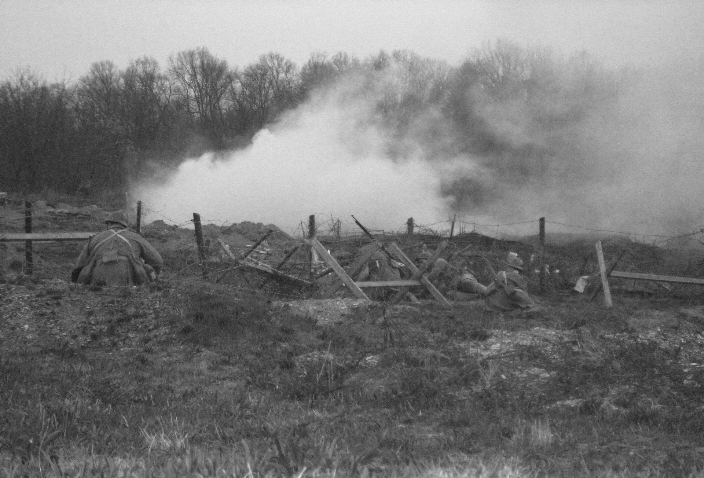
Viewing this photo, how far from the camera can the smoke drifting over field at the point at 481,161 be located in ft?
105

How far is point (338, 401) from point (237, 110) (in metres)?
46.2

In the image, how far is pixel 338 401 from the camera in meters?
7.21

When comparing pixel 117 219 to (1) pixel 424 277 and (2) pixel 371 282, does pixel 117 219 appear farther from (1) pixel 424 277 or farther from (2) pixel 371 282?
(1) pixel 424 277

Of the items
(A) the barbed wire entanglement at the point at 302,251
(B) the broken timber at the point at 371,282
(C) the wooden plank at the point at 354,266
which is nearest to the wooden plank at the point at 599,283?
(A) the barbed wire entanglement at the point at 302,251

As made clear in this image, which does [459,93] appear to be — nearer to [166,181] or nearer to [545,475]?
[166,181]

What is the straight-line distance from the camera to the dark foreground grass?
4660 millimetres

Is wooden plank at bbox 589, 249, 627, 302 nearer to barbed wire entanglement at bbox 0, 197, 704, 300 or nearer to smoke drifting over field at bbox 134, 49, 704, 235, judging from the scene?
barbed wire entanglement at bbox 0, 197, 704, 300

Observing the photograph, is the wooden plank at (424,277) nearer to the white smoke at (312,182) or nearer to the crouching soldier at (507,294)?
the crouching soldier at (507,294)

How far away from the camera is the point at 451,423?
21.1 feet

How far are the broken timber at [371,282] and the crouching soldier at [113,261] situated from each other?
3145 millimetres

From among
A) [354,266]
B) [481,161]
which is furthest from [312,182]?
[354,266]

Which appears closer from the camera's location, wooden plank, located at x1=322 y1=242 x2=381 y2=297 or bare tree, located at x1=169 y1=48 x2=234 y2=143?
wooden plank, located at x1=322 y1=242 x2=381 y2=297

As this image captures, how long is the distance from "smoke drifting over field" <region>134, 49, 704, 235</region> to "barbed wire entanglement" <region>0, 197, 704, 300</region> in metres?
1.82

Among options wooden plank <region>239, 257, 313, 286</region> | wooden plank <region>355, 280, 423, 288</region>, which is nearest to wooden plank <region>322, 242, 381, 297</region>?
wooden plank <region>355, 280, 423, 288</region>
